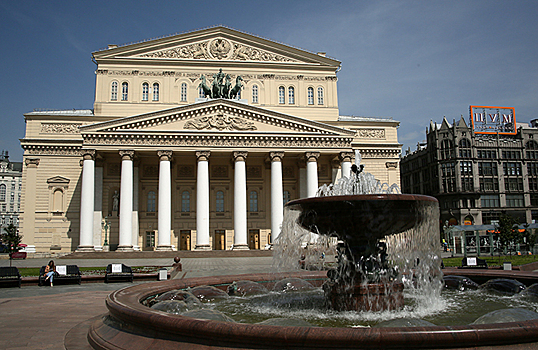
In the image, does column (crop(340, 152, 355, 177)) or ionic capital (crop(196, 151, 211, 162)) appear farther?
column (crop(340, 152, 355, 177))

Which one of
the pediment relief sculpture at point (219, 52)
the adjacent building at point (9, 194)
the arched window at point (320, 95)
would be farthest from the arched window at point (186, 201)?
the adjacent building at point (9, 194)

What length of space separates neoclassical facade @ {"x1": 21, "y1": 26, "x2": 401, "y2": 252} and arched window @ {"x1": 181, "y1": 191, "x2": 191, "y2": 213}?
4.2 inches

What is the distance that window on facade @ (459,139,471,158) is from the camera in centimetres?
7394

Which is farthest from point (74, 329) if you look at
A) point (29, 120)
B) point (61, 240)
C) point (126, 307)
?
point (29, 120)

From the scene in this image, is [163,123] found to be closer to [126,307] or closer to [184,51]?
[184,51]

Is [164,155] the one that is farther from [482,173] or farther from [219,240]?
[482,173]

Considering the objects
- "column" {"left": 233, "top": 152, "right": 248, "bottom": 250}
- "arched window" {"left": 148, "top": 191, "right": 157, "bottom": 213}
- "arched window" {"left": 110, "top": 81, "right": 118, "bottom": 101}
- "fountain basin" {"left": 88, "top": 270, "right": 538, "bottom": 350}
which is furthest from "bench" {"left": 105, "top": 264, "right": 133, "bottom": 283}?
"arched window" {"left": 110, "top": 81, "right": 118, "bottom": 101}

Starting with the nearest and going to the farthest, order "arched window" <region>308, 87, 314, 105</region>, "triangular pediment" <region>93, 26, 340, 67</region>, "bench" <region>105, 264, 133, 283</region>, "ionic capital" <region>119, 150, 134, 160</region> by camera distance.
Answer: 1. "bench" <region>105, 264, 133, 283</region>
2. "ionic capital" <region>119, 150, 134, 160</region>
3. "triangular pediment" <region>93, 26, 340, 67</region>
4. "arched window" <region>308, 87, 314, 105</region>

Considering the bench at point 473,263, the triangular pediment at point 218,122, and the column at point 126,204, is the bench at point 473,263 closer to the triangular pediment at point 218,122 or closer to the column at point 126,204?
the triangular pediment at point 218,122

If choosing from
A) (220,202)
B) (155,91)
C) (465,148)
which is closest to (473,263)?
(220,202)

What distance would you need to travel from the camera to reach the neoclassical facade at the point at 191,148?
130 ft

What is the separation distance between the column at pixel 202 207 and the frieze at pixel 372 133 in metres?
19.6

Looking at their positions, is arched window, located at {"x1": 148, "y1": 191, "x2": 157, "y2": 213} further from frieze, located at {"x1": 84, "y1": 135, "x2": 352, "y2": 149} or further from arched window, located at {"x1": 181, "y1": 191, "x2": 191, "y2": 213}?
frieze, located at {"x1": 84, "y1": 135, "x2": 352, "y2": 149}

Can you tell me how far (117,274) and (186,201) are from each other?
Result: 26404mm
